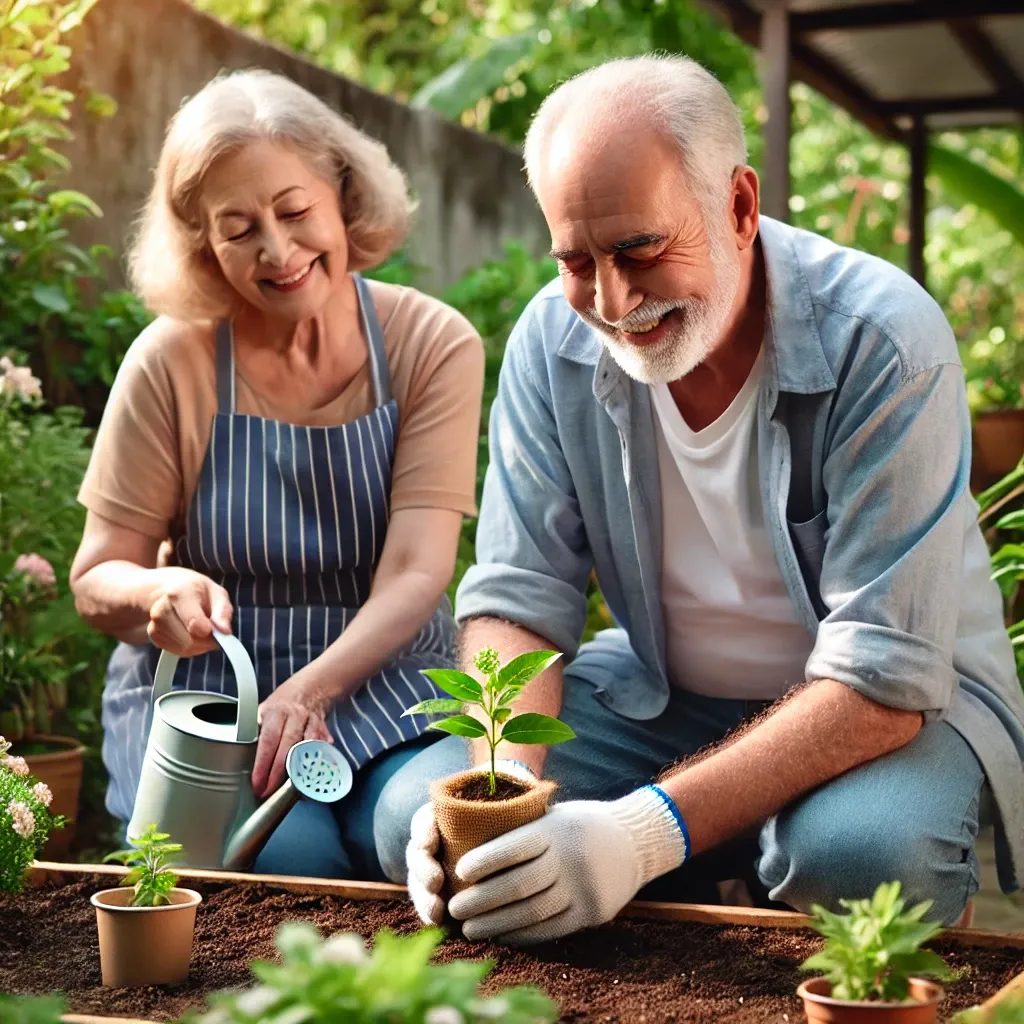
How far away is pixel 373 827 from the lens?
2137 millimetres

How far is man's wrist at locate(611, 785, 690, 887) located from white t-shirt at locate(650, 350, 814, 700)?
44 cm

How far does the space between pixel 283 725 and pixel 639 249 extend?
83 centimetres

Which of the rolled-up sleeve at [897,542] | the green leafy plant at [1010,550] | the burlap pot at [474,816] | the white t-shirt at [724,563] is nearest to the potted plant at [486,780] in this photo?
the burlap pot at [474,816]

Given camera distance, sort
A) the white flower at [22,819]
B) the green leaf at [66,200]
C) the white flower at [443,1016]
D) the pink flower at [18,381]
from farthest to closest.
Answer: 1. the green leaf at [66,200]
2. the pink flower at [18,381]
3. the white flower at [22,819]
4. the white flower at [443,1016]

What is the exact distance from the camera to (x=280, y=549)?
7.54ft

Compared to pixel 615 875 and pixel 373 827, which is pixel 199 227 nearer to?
pixel 373 827

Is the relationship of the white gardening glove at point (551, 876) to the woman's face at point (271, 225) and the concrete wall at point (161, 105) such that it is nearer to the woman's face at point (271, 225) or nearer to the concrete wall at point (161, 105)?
the woman's face at point (271, 225)

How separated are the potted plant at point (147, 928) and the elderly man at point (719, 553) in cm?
28

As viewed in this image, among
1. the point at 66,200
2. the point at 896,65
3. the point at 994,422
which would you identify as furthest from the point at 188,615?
the point at 896,65

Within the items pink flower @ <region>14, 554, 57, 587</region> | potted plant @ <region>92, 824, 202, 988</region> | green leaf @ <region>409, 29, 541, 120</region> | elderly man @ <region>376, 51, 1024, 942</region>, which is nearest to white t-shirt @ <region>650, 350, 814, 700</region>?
elderly man @ <region>376, 51, 1024, 942</region>

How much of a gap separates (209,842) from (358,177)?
1.12 m

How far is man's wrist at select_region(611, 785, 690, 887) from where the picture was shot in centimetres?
167

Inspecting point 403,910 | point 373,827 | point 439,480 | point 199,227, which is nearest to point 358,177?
point 199,227

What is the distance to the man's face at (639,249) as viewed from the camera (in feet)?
5.78
